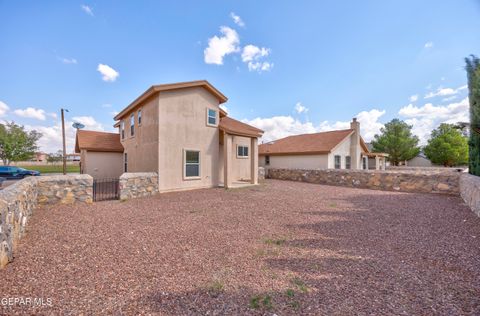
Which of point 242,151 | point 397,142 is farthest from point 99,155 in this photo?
point 397,142

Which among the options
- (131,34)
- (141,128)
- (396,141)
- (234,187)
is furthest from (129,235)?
Answer: (396,141)

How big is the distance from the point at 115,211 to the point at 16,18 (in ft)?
27.1

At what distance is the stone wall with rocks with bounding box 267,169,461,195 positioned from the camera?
1012 centimetres

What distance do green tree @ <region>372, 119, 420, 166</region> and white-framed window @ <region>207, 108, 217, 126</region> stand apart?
3036 centimetres

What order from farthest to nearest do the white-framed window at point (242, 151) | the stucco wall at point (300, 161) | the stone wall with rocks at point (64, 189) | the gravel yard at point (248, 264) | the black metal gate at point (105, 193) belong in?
the stucco wall at point (300, 161), the white-framed window at point (242, 151), the black metal gate at point (105, 193), the stone wall with rocks at point (64, 189), the gravel yard at point (248, 264)

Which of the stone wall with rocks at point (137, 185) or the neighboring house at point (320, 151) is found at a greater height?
the neighboring house at point (320, 151)

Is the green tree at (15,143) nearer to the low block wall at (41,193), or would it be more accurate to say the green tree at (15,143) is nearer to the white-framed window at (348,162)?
the low block wall at (41,193)

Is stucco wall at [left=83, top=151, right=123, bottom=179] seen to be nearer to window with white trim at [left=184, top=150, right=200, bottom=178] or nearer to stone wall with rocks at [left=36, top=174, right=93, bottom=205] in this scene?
window with white trim at [left=184, top=150, right=200, bottom=178]

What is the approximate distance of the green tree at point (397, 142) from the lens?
3003 centimetres

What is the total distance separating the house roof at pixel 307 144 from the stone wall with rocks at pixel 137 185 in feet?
46.0

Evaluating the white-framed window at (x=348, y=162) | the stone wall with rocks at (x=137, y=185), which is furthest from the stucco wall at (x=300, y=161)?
the stone wall with rocks at (x=137, y=185)

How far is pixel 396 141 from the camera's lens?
99.6 feet

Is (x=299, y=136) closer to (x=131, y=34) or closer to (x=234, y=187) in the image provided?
(x=234, y=187)

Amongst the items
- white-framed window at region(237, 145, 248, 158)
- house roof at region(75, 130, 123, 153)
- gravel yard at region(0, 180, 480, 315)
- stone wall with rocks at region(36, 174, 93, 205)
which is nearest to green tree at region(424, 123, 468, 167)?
white-framed window at region(237, 145, 248, 158)
